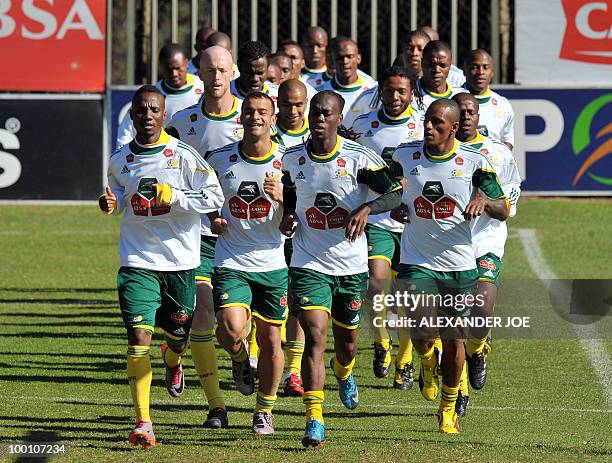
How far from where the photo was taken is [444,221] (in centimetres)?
983

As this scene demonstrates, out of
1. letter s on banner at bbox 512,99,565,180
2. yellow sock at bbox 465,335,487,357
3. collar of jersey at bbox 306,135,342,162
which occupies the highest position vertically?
collar of jersey at bbox 306,135,342,162

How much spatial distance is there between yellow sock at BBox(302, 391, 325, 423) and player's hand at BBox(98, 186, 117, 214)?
160cm

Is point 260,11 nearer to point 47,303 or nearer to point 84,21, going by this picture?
point 84,21

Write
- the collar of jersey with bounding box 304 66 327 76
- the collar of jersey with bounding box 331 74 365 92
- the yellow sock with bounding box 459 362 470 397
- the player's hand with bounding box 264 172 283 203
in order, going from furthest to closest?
the collar of jersey with bounding box 304 66 327 76 < the collar of jersey with bounding box 331 74 365 92 < the yellow sock with bounding box 459 362 470 397 < the player's hand with bounding box 264 172 283 203

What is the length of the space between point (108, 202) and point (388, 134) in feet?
11.4

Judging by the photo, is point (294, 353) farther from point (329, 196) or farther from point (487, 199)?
point (487, 199)

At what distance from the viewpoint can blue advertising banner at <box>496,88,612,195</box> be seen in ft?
67.8

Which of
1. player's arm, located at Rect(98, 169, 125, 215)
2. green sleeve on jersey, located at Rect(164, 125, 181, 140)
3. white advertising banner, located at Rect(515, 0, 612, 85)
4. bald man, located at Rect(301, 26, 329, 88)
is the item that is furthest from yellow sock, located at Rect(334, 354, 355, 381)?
white advertising banner, located at Rect(515, 0, 612, 85)

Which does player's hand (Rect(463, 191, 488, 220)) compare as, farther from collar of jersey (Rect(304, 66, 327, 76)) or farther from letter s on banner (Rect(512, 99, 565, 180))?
letter s on banner (Rect(512, 99, 565, 180))

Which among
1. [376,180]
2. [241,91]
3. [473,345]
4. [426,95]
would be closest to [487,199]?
[376,180]

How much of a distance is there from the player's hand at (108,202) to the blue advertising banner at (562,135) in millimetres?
12058

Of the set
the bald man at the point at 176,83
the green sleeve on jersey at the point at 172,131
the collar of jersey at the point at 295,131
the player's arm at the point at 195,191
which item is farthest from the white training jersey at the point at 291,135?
the player's arm at the point at 195,191

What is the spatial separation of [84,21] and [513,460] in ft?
45.7

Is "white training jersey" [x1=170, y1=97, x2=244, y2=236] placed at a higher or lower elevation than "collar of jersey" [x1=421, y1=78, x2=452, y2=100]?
lower
